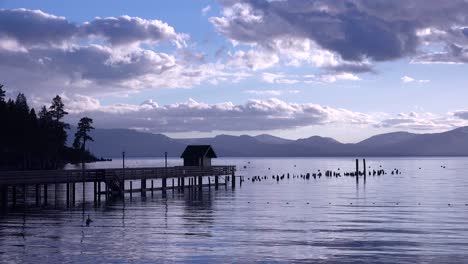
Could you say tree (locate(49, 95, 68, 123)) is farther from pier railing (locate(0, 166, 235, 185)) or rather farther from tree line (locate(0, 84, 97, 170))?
pier railing (locate(0, 166, 235, 185))

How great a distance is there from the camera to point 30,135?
A: 4006 inches

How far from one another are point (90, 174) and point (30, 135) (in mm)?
41734

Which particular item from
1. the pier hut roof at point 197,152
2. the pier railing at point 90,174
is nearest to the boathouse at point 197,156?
the pier hut roof at point 197,152

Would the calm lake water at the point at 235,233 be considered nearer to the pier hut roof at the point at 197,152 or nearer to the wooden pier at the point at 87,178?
the wooden pier at the point at 87,178

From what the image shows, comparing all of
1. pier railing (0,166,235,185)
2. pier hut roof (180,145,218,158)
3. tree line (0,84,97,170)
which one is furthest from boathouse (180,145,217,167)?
tree line (0,84,97,170)

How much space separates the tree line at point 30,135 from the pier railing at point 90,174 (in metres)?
29.3

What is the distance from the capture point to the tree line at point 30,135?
9619 cm

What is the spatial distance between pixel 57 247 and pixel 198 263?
A: 8.26 metres

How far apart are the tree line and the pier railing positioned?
29.3 meters

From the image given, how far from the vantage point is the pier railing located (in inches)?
2122

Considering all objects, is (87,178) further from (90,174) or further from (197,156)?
(197,156)

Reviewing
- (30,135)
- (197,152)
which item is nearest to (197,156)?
(197,152)

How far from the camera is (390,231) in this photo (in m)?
39.5

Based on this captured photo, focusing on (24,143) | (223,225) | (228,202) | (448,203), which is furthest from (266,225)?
(24,143)
